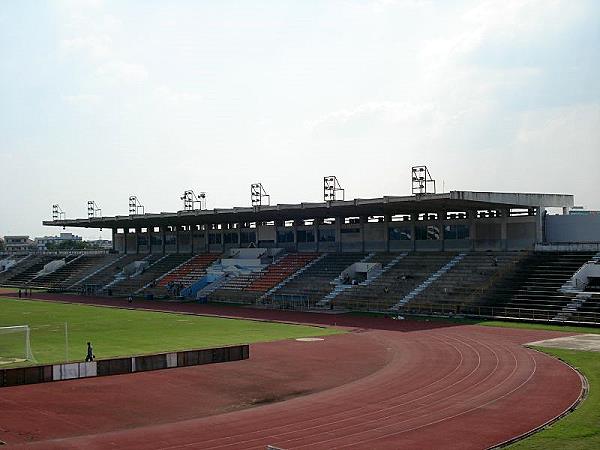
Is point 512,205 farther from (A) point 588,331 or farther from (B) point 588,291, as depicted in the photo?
(A) point 588,331

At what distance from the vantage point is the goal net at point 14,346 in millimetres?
35344

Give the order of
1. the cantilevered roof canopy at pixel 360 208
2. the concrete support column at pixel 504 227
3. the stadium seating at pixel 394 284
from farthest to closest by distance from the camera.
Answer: the concrete support column at pixel 504 227 → the stadium seating at pixel 394 284 → the cantilevered roof canopy at pixel 360 208

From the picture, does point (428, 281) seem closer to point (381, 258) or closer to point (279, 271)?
point (381, 258)

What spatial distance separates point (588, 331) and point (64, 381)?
105 ft

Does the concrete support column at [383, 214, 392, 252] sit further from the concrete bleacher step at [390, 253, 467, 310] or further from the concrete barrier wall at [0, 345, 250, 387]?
the concrete barrier wall at [0, 345, 250, 387]

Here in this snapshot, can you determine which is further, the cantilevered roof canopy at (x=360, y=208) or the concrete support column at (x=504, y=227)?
the concrete support column at (x=504, y=227)

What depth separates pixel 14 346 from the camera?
1527 inches

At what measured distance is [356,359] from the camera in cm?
3659

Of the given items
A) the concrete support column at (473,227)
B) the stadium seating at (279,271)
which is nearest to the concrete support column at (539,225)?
the concrete support column at (473,227)

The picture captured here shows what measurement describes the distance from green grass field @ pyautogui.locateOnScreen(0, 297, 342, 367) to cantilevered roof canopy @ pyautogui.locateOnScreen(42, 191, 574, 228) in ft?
54.9

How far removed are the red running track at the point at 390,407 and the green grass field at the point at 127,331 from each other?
6967 mm

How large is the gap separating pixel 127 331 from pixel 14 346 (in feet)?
35.4

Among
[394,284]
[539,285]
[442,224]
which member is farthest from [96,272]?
[539,285]

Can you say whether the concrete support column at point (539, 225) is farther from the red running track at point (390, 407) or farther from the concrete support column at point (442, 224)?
the red running track at point (390, 407)
